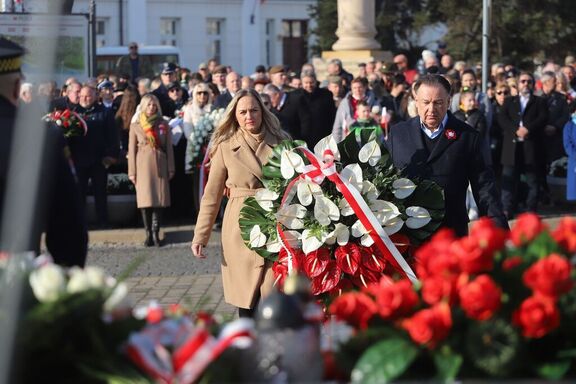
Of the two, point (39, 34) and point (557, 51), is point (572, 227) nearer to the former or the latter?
point (39, 34)

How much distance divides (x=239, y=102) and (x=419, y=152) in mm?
1271

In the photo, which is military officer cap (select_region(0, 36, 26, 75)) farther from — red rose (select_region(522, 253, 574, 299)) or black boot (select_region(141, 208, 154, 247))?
black boot (select_region(141, 208, 154, 247))

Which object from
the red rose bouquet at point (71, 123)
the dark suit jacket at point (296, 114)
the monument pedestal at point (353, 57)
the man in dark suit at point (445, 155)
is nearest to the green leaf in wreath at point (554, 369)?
the man in dark suit at point (445, 155)

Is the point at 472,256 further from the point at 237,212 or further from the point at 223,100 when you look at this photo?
the point at 223,100

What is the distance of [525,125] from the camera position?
50.2 ft

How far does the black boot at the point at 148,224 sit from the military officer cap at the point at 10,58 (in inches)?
358

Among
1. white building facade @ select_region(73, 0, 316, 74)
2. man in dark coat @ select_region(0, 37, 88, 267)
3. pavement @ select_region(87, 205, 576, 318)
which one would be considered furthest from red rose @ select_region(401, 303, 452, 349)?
white building facade @ select_region(73, 0, 316, 74)

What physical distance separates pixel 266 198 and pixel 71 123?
6646 mm

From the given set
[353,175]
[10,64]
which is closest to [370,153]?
[353,175]

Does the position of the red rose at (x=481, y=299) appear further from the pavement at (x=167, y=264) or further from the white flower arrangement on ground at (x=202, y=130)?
the white flower arrangement on ground at (x=202, y=130)

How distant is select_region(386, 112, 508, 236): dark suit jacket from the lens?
24.2 feet

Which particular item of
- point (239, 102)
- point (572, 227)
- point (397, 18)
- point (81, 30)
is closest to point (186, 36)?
point (397, 18)

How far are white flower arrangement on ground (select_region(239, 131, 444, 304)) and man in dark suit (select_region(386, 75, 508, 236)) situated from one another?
191 mm

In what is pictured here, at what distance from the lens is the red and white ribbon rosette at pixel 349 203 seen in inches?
277
